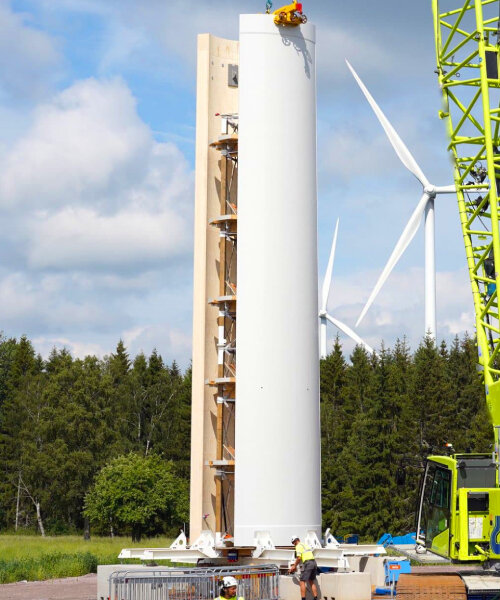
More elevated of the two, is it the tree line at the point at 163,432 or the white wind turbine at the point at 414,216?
the white wind turbine at the point at 414,216

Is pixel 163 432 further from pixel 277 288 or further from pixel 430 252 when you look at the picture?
pixel 277 288

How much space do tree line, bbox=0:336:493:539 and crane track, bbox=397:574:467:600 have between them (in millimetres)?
40134

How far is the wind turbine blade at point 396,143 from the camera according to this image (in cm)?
5203

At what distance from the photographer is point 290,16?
87.1 ft

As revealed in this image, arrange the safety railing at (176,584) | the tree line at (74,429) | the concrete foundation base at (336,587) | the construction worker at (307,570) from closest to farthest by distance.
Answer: the safety railing at (176,584) → the construction worker at (307,570) → the concrete foundation base at (336,587) → the tree line at (74,429)

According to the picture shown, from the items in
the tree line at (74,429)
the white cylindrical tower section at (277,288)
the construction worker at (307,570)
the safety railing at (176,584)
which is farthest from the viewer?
the tree line at (74,429)

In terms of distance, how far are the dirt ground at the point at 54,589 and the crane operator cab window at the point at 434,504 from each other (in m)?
9.97

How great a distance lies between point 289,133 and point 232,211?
3.36 metres

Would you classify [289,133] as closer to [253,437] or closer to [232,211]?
[232,211]

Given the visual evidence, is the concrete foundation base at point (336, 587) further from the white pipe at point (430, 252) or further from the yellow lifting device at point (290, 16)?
the white pipe at point (430, 252)

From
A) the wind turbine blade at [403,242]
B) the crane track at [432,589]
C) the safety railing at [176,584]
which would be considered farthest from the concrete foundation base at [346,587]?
the wind turbine blade at [403,242]

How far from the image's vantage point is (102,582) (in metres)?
25.0

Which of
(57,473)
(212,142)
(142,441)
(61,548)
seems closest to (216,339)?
(212,142)

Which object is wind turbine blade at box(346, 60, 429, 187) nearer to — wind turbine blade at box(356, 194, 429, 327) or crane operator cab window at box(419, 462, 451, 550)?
wind turbine blade at box(356, 194, 429, 327)
